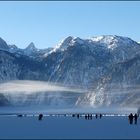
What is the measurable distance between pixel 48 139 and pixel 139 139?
784 cm

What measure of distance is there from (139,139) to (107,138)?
295cm

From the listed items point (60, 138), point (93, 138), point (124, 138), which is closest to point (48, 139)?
point (60, 138)

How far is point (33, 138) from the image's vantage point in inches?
1731

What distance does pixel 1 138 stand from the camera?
141 ft

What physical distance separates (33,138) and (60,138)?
2.38 m

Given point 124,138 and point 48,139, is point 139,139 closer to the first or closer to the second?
point 124,138

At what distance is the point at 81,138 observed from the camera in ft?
145

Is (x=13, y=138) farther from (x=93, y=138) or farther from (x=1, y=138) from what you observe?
(x=93, y=138)

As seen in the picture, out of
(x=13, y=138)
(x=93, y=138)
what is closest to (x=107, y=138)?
(x=93, y=138)

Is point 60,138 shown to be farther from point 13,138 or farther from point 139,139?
point 139,139

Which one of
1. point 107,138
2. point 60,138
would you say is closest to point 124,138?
point 107,138

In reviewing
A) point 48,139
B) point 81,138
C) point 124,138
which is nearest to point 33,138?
point 48,139

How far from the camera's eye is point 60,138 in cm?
4391

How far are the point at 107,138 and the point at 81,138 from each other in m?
2.30
